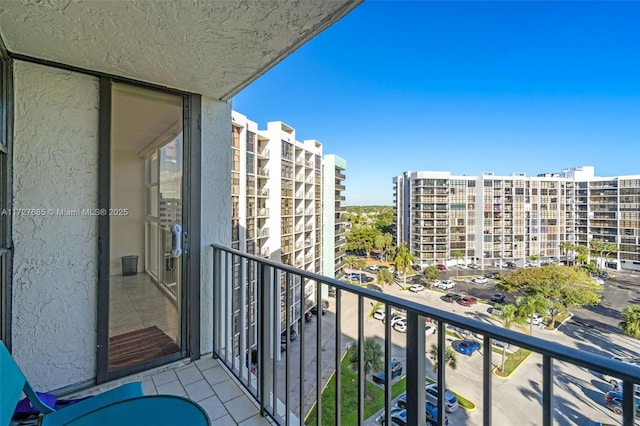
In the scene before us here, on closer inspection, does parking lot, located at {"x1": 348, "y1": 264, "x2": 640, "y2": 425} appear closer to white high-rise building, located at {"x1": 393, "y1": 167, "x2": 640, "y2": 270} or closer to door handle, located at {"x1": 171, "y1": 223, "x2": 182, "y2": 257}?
door handle, located at {"x1": 171, "y1": 223, "x2": 182, "y2": 257}

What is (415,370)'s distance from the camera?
0.94 m

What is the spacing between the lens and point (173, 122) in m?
2.30

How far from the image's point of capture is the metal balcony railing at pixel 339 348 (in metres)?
0.66

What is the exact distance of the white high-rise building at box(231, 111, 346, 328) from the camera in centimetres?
1500

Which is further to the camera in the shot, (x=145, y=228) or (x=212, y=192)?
(x=212, y=192)

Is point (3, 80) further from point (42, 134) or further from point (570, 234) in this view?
point (570, 234)

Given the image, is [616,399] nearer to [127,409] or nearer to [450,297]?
[127,409]

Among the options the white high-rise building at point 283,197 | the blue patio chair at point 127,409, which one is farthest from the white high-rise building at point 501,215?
the blue patio chair at point 127,409

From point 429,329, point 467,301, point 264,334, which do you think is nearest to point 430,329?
point 429,329

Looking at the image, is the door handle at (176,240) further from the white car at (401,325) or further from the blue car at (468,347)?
the blue car at (468,347)

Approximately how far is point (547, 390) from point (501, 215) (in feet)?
105

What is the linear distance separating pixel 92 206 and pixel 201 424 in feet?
5.86

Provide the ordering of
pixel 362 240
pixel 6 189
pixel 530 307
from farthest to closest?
1. pixel 362 240
2. pixel 530 307
3. pixel 6 189

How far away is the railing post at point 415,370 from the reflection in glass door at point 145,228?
1936mm
